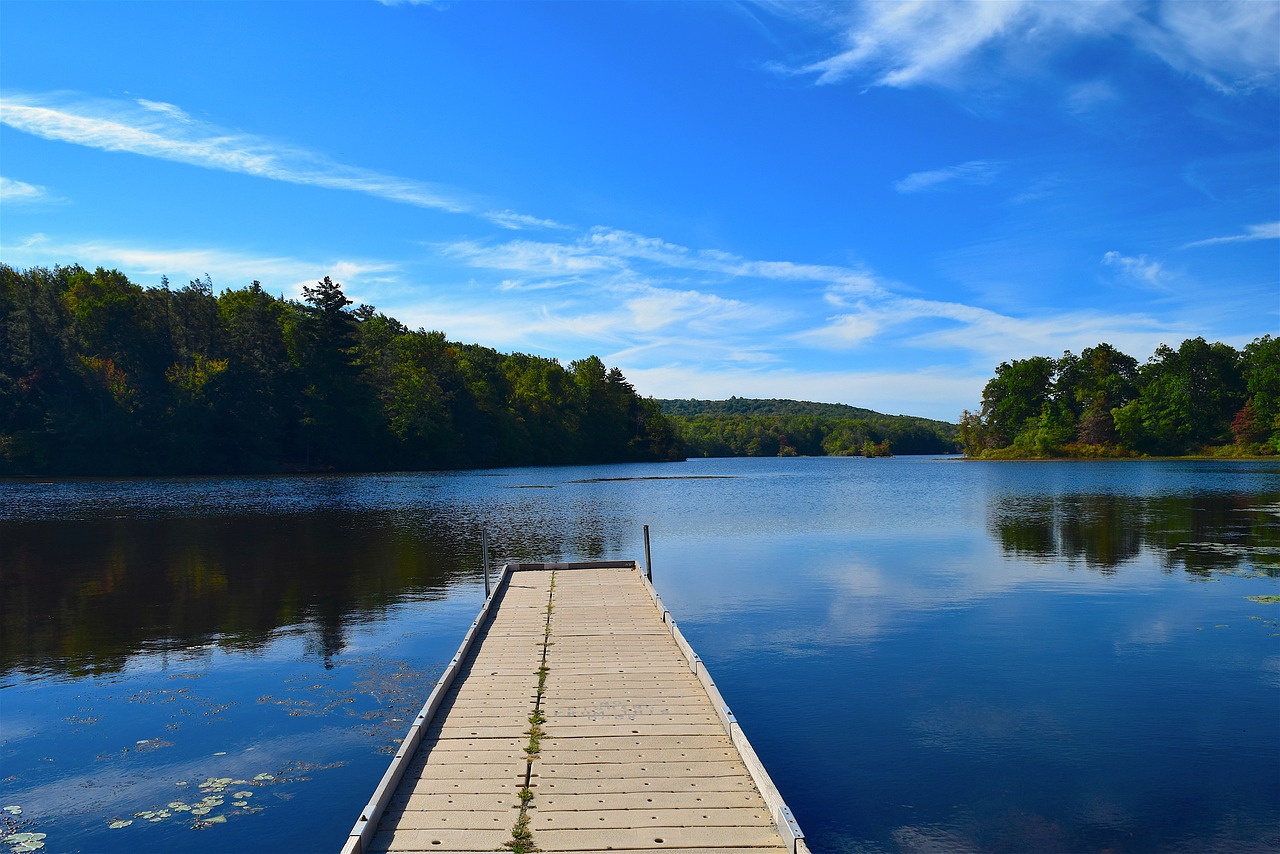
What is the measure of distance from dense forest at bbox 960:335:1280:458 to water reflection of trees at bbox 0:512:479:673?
109217 mm

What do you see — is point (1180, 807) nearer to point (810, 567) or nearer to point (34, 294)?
point (810, 567)

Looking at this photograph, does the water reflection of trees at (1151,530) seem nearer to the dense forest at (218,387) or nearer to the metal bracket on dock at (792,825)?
the metal bracket on dock at (792,825)

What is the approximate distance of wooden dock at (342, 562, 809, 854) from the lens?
6.15 meters

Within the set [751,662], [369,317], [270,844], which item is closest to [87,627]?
[270,844]

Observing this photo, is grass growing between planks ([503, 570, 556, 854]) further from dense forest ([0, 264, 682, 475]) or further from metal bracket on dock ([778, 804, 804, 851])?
dense forest ([0, 264, 682, 475])

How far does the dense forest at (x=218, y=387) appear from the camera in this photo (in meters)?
73.9

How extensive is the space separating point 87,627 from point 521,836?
542 inches

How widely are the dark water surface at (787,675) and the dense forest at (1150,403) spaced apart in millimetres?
90981

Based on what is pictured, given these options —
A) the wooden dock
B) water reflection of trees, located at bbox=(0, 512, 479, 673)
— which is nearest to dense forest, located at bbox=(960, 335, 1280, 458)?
water reflection of trees, located at bbox=(0, 512, 479, 673)

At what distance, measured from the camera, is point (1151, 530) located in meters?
30.8

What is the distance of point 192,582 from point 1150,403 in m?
121

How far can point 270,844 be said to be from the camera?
7.30 m

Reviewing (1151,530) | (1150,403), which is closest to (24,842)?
(1151,530)

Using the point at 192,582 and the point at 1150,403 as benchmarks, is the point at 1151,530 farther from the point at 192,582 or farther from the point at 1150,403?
the point at 1150,403
